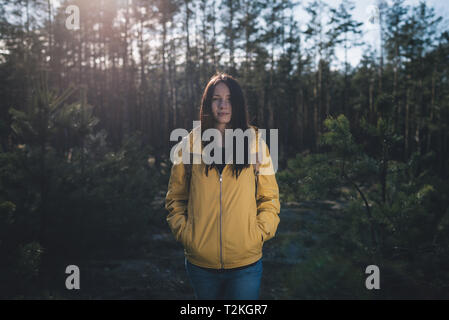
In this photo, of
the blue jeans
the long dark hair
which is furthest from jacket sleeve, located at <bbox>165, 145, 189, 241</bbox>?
the blue jeans

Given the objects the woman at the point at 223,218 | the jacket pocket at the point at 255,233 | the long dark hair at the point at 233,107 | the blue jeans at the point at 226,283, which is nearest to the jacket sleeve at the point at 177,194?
the woman at the point at 223,218

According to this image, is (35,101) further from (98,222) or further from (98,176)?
(98,222)

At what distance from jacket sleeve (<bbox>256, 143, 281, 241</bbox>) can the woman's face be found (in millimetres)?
413

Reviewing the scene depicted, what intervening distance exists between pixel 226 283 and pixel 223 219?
425 millimetres

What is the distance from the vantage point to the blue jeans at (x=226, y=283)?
2.19 metres

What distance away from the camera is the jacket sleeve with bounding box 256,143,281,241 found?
92.0 inches

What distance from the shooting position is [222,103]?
2402mm

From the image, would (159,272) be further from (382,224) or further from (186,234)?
(186,234)

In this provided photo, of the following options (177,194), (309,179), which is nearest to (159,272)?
(309,179)

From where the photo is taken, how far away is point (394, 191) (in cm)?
479

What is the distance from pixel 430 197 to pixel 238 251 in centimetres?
354

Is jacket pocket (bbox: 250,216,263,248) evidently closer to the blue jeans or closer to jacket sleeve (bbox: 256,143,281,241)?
jacket sleeve (bbox: 256,143,281,241)

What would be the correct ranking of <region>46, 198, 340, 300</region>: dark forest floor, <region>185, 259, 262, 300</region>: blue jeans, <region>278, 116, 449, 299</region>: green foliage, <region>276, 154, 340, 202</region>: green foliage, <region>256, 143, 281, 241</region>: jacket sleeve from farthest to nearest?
<region>46, 198, 340, 300</region>: dark forest floor
<region>278, 116, 449, 299</region>: green foliage
<region>276, 154, 340, 202</region>: green foliage
<region>256, 143, 281, 241</region>: jacket sleeve
<region>185, 259, 262, 300</region>: blue jeans
